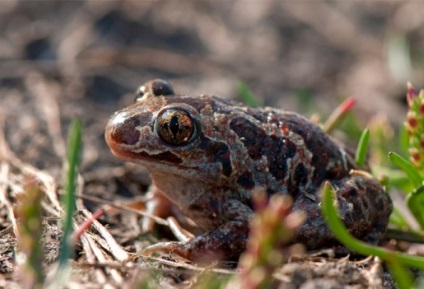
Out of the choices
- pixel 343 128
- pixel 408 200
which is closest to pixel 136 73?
pixel 343 128

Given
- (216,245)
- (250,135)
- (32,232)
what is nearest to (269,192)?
(250,135)

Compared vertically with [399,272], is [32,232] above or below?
above

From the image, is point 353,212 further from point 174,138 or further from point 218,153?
point 174,138

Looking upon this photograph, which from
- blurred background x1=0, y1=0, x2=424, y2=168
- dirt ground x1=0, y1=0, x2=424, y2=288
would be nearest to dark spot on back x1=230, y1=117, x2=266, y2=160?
dirt ground x1=0, y1=0, x2=424, y2=288

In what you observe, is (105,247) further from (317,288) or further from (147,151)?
(317,288)

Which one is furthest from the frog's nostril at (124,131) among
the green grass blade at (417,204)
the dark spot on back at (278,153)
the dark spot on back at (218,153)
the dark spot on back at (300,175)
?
the green grass blade at (417,204)

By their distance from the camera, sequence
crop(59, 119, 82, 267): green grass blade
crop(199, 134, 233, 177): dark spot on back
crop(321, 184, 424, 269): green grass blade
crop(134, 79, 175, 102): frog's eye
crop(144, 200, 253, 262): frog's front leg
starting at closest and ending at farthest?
1. crop(59, 119, 82, 267): green grass blade
2. crop(321, 184, 424, 269): green grass blade
3. crop(144, 200, 253, 262): frog's front leg
4. crop(199, 134, 233, 177): dark spot on back
5. crop(134, 79, 175, 102): frog's eye

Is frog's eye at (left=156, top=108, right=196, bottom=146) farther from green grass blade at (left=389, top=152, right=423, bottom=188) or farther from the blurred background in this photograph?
the blurred background
